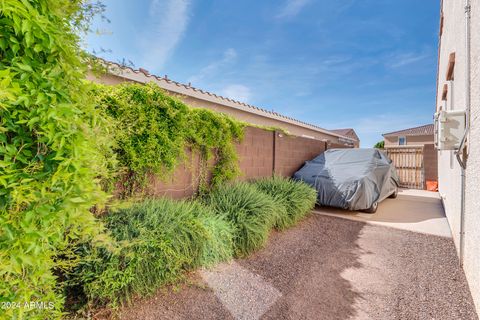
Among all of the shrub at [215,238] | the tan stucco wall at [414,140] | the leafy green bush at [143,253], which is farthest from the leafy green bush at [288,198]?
the tan stucco wall at [414,140]

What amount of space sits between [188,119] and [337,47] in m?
7.20

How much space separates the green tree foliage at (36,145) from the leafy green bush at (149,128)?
139 cm

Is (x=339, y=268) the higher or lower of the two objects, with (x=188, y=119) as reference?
lower

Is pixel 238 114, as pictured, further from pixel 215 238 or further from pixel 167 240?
pixel 167 240

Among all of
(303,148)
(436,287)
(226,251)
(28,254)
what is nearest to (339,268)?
(436,287)

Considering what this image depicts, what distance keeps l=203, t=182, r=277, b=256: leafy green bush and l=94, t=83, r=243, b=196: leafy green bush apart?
92 centimetres

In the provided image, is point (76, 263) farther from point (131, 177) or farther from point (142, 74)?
point (142, 74)

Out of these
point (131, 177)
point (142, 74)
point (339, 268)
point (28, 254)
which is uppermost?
point (142, 74)

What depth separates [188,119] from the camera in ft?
11.4

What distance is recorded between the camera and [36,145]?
94cm

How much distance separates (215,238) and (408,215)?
5.30 meters

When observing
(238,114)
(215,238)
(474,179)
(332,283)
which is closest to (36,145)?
(215,238)

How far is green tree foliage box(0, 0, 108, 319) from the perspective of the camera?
834 millimetres

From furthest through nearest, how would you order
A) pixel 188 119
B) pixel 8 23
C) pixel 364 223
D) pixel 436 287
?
pixel 364 223 < pixel 188 119 < pixel 436 287 < pixel 8 23
